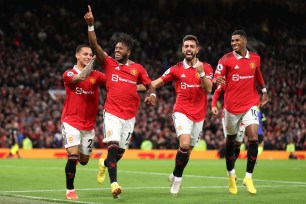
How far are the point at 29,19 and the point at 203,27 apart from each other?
1211 cm

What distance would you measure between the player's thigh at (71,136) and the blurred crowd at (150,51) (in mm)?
19595

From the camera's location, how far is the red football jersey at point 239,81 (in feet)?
42.8

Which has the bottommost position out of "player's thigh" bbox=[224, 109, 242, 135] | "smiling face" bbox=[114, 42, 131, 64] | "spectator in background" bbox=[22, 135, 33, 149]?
"spectator in background" bbox=[22, 135, 33, 149]

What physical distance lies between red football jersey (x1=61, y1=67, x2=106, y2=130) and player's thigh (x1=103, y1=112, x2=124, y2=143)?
421mm

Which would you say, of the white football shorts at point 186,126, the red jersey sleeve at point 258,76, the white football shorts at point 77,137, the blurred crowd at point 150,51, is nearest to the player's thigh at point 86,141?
the white football shorts at point 77,137

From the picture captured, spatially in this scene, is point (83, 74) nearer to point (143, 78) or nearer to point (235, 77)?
point (143, 78)

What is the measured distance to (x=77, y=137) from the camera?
1199cm

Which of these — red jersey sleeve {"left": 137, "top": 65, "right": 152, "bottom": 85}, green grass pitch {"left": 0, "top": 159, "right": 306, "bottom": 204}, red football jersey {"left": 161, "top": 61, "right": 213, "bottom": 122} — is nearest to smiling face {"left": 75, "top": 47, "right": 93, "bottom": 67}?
red jersey sleeve {"left": 137, "top": 65, "right": 152, "bottom": 85}

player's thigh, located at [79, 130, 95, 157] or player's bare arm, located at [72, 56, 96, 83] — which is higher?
player's bare arm, located at [72, 56, 96, 83]

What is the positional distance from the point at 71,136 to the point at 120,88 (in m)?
1.14

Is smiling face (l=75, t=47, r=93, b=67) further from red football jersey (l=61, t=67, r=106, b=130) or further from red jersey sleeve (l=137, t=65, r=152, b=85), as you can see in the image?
red jersey sleeve (l=137, t=65, r=152, b=85)

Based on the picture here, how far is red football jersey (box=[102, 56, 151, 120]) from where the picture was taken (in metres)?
12.0

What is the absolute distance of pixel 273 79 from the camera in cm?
4191

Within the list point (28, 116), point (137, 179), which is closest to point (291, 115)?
point (28, 116)
